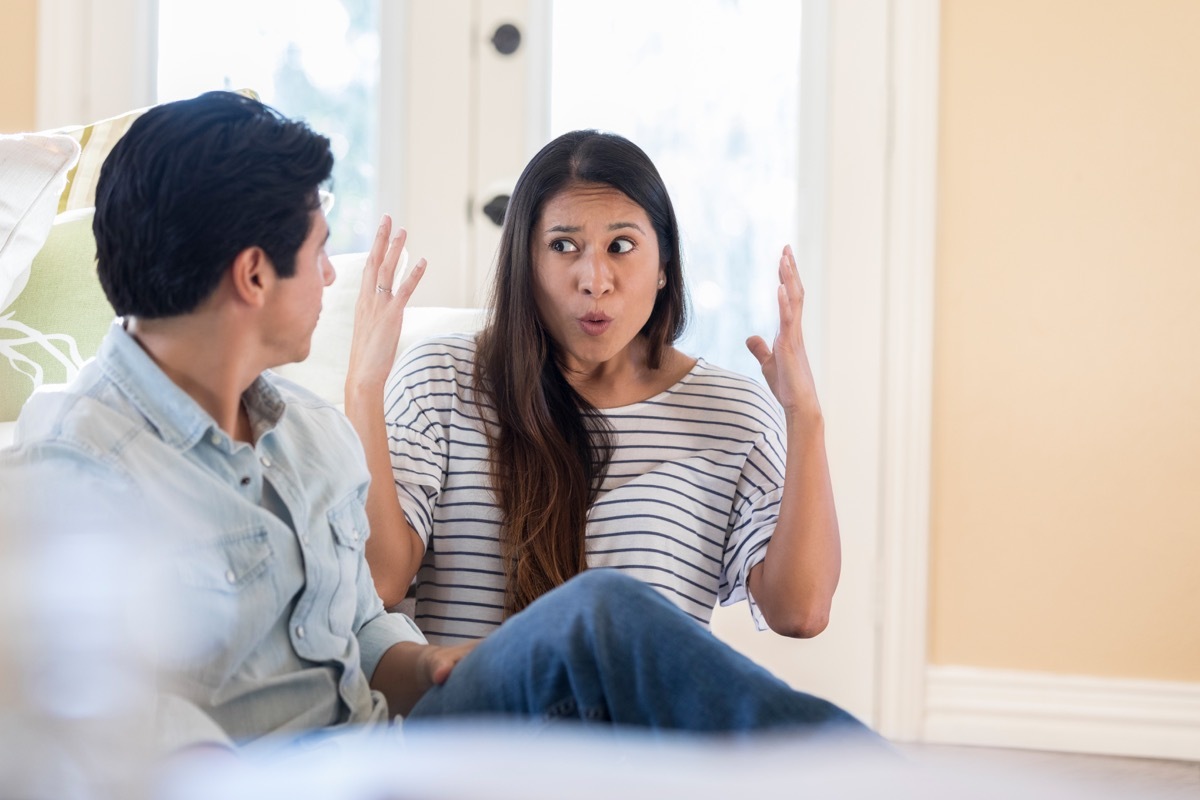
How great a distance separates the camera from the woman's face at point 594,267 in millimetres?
1516

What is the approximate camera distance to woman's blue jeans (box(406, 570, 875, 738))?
908mm

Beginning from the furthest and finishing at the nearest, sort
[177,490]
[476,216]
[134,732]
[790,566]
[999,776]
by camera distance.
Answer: [476,216], [790,566], [177,490], [134,732], [999,776]

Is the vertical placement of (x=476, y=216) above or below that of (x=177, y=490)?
above

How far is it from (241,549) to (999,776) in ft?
2.05

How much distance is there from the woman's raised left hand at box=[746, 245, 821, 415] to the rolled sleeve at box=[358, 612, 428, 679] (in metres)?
0.55

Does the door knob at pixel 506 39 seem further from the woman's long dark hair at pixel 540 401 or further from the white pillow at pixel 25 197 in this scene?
the white pillow at pixel 25 197

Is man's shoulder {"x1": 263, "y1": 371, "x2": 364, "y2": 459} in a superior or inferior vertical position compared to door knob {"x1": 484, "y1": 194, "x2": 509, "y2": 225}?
inferior

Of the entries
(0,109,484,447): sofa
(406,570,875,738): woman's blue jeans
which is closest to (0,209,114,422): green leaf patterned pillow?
(0,109,484,447): sofa

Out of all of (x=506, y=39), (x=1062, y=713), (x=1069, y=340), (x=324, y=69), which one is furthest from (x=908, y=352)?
(x=324, y=69)

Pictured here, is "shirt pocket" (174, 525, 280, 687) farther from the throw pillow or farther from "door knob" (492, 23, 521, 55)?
"door knob" (492, 23, 521, 55)

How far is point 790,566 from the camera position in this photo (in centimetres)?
147

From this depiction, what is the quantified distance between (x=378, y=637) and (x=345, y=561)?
11 centimetres

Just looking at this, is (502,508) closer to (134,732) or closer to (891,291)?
(134,732)

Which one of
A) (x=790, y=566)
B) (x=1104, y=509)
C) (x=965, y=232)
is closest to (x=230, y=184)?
(x=790, y=566)
